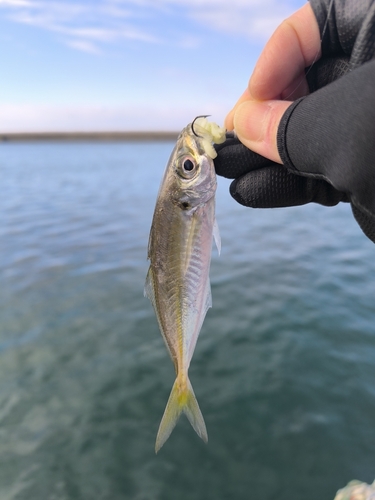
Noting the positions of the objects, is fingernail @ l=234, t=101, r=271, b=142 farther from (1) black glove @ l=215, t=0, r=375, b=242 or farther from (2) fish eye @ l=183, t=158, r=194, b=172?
(2) fish eye @ l=183, t=158, r=194, b=172

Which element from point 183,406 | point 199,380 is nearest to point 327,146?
point 183,406

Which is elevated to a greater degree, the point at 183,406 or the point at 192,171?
the point at 192,171

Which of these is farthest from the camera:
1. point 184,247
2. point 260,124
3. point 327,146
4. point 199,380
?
point 199,380

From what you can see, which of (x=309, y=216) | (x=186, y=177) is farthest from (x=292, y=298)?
(x=309, y=216)

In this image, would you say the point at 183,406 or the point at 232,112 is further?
the point at 232,112

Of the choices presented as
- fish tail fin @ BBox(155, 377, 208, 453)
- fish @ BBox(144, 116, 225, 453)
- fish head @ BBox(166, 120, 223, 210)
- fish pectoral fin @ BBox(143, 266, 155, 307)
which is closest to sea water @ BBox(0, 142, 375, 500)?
fish tail fin @ BBox(155, 377, 208, 453)

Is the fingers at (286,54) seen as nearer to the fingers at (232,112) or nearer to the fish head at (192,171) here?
the fingers at (232,112)

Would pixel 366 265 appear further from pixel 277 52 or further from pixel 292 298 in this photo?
pixel 277 52

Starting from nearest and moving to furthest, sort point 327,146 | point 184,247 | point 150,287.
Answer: point 327,146 → point 184,247 → point 150,287

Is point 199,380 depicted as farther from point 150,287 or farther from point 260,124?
point 260,124
